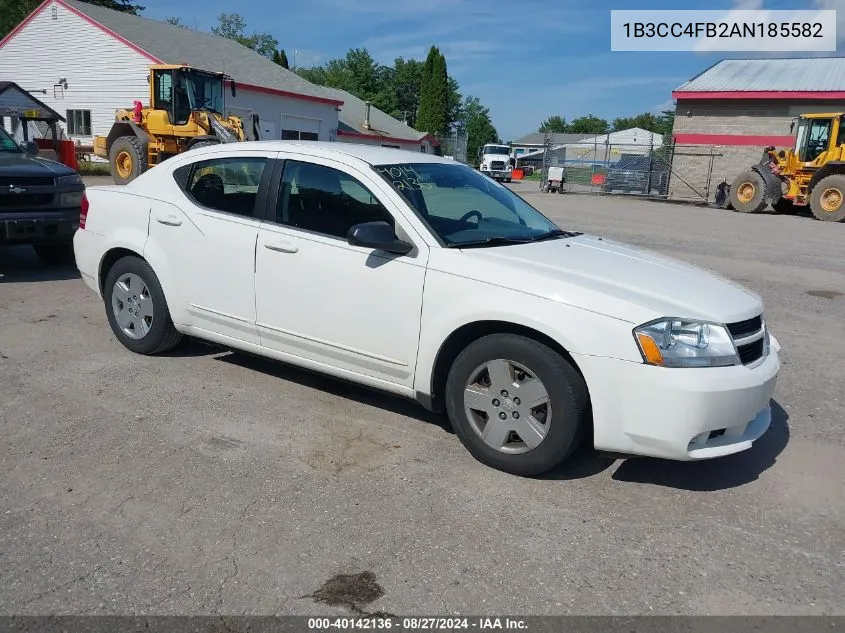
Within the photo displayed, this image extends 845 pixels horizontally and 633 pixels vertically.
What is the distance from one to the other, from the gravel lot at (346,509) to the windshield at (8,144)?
4626mm

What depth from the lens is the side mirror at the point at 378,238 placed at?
395 centimetres

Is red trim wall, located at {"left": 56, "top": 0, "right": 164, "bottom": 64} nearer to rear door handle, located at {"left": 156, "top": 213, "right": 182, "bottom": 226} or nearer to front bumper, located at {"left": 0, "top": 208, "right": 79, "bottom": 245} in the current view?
front bumper, located at {"left": 0, "top": 208, "right": 79, "bottom": 245}

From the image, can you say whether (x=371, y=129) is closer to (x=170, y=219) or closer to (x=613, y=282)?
(x=170, y=219)

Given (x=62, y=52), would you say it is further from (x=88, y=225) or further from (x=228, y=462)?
(x=228, y=462)

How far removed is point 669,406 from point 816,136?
23.5 m

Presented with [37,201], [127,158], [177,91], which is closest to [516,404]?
[37,201]

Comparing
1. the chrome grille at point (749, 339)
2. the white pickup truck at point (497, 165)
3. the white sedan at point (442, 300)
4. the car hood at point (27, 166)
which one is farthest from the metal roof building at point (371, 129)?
the chrome grille at point (749, 339)

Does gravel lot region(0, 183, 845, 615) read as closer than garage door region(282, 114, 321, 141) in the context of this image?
Yes

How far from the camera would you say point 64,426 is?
4.21m

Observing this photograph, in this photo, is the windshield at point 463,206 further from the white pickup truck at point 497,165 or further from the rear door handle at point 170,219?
the white pickup truck at point 497,165

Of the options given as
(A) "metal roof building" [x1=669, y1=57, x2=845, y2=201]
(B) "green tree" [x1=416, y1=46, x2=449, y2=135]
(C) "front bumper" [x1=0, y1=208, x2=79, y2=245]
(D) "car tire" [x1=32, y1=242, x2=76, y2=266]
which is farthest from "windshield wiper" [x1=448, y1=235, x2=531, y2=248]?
(B) "green tree" [x1=416, y1=46, x2=449, y2=135]

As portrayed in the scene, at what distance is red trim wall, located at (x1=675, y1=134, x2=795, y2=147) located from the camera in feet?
109

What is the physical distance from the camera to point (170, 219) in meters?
5.07

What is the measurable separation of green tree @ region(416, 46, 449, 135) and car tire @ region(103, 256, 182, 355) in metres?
73.5
